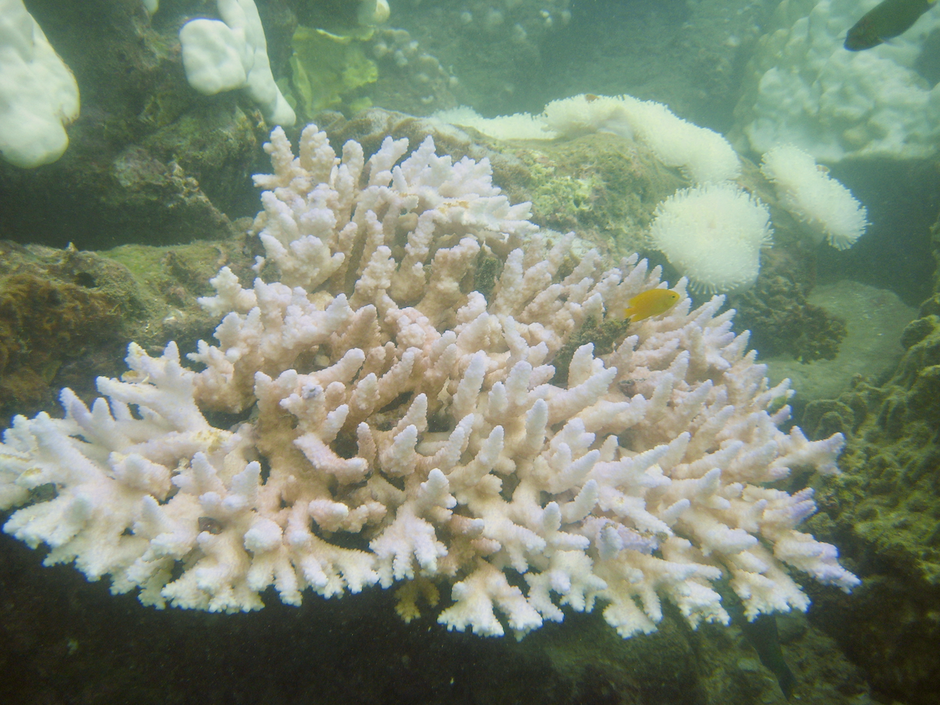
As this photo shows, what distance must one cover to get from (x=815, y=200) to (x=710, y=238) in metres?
2.48

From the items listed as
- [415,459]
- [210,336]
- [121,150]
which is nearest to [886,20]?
[415,459]

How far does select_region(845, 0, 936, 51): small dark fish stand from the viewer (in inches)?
179

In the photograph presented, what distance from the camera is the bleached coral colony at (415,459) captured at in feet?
5.41

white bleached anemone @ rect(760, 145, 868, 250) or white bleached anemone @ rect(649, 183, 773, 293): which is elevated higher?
Result: white bleached anemone @ rect(760, 145, 868, 250)

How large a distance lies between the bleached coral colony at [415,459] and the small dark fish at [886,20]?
15.5 feet

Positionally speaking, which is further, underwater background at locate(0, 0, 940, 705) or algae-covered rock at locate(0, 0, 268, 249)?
algae-covered rock at locate(0, 0, 268, 249)

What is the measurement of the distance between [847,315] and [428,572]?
601 cm

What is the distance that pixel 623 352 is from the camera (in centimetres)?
256

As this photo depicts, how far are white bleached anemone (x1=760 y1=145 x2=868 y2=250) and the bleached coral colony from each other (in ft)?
13.3

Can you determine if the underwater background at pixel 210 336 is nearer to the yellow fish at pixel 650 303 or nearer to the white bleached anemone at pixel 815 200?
the white bleached anemone at pixel 815 200

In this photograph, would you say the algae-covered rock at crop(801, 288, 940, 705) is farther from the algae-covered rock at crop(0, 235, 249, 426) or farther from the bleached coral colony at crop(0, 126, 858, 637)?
the algae-covered rock at crop(0, 235, 249, 426)

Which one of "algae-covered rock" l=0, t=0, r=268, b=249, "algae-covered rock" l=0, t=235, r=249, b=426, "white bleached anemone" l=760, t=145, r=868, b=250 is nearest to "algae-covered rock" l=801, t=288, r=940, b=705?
"white bleached anemone" l=760, t=145, r=868, b=250

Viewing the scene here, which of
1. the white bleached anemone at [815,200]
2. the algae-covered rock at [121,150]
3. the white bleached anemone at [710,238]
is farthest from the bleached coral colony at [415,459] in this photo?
the white bleached anemone at [815,200]

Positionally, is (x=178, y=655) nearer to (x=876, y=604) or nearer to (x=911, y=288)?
(x=876, y=604)
